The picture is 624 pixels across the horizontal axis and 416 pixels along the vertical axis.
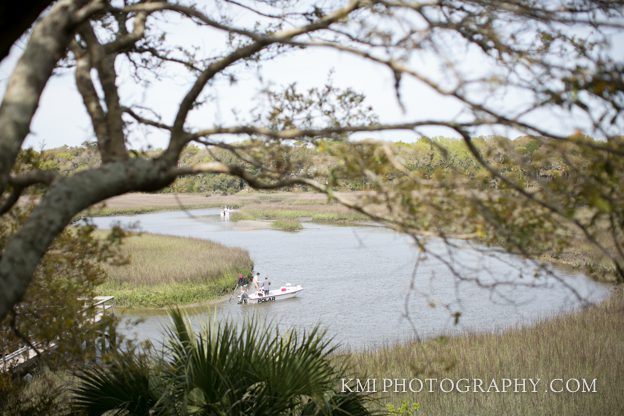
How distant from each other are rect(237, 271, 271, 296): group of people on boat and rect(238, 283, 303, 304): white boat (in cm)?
24

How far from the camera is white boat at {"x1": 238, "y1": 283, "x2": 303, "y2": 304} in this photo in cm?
1786

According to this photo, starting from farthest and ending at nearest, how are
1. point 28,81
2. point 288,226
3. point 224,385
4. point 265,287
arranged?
point 288,226
point 265,287
point 224,385
point 28,81

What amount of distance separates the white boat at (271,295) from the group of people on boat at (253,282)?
24 centimetres

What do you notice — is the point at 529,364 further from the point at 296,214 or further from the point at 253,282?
the point at 296,214

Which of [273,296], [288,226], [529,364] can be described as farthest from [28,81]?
[288,226]

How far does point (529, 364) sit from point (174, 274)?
12.9 m

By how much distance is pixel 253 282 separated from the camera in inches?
818

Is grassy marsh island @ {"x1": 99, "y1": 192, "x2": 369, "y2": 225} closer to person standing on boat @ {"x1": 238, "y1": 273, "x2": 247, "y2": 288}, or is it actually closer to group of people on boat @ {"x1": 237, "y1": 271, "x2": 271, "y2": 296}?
group of people on boat @ {"x1": 237, "y1": 271, "x2": 271, "y2": 296}

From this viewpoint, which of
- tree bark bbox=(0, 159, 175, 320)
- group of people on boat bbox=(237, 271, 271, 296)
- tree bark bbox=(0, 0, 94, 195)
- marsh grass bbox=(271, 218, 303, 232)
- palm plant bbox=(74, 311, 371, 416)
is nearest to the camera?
tree bark bbox=(0, 159, 175, 320)

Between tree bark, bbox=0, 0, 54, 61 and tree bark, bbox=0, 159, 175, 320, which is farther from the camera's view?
tree bark, bbox=0, 0, 54, 61

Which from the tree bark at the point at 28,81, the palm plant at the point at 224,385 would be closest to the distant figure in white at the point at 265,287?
the palm plant at the point at 224,385

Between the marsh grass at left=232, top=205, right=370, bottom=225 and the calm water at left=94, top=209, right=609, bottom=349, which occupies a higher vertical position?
the marsh grass at left=232, top=205, right=370, bottom=225

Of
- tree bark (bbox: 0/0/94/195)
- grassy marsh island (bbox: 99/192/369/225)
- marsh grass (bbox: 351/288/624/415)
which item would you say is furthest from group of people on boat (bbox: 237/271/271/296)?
tree bark (bbox: 0/0/94/195)

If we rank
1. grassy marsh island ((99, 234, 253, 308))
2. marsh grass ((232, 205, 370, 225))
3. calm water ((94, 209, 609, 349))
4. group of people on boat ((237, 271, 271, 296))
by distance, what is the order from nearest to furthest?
calm water ((94, 209, 609, 349)), grassy marsh island ((99, 234, 253, 308)), group of people on boat ((237, 271, 271, 296)), marsh grass ((232, 205, 370, 225))
